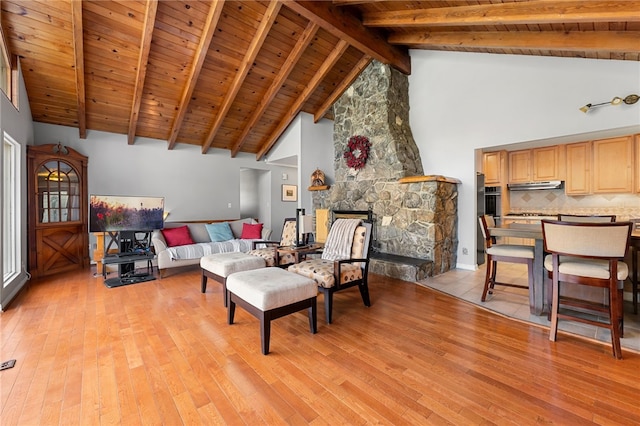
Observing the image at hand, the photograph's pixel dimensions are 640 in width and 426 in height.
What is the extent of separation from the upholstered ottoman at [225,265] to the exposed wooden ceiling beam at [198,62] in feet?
9.15

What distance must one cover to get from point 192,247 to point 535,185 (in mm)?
6333

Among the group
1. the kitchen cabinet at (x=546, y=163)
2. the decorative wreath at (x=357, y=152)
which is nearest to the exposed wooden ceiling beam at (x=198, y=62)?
the decorative wreath at (x=357, y=152)

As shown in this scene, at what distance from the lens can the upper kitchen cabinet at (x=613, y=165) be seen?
436cm

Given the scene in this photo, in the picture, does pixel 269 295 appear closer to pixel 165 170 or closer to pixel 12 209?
pixel 12 209

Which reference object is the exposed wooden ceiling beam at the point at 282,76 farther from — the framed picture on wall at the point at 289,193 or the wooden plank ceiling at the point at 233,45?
the framed picture on wall at the point at 289,193

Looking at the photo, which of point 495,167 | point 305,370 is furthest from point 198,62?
point 495,167

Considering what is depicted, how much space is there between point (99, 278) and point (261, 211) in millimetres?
4317

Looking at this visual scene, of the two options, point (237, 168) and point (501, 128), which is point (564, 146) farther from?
point (237, 168)

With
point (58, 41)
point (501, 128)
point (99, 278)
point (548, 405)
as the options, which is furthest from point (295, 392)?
point (58, 41)

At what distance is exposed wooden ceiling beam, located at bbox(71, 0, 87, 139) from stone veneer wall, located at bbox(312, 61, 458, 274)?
13.6ft

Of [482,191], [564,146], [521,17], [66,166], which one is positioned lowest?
[482,191]

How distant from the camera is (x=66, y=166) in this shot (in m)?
4.70

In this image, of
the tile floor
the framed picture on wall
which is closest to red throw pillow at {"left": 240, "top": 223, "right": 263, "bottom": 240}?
the framed picture on wall

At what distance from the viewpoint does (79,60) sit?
3.66 m
